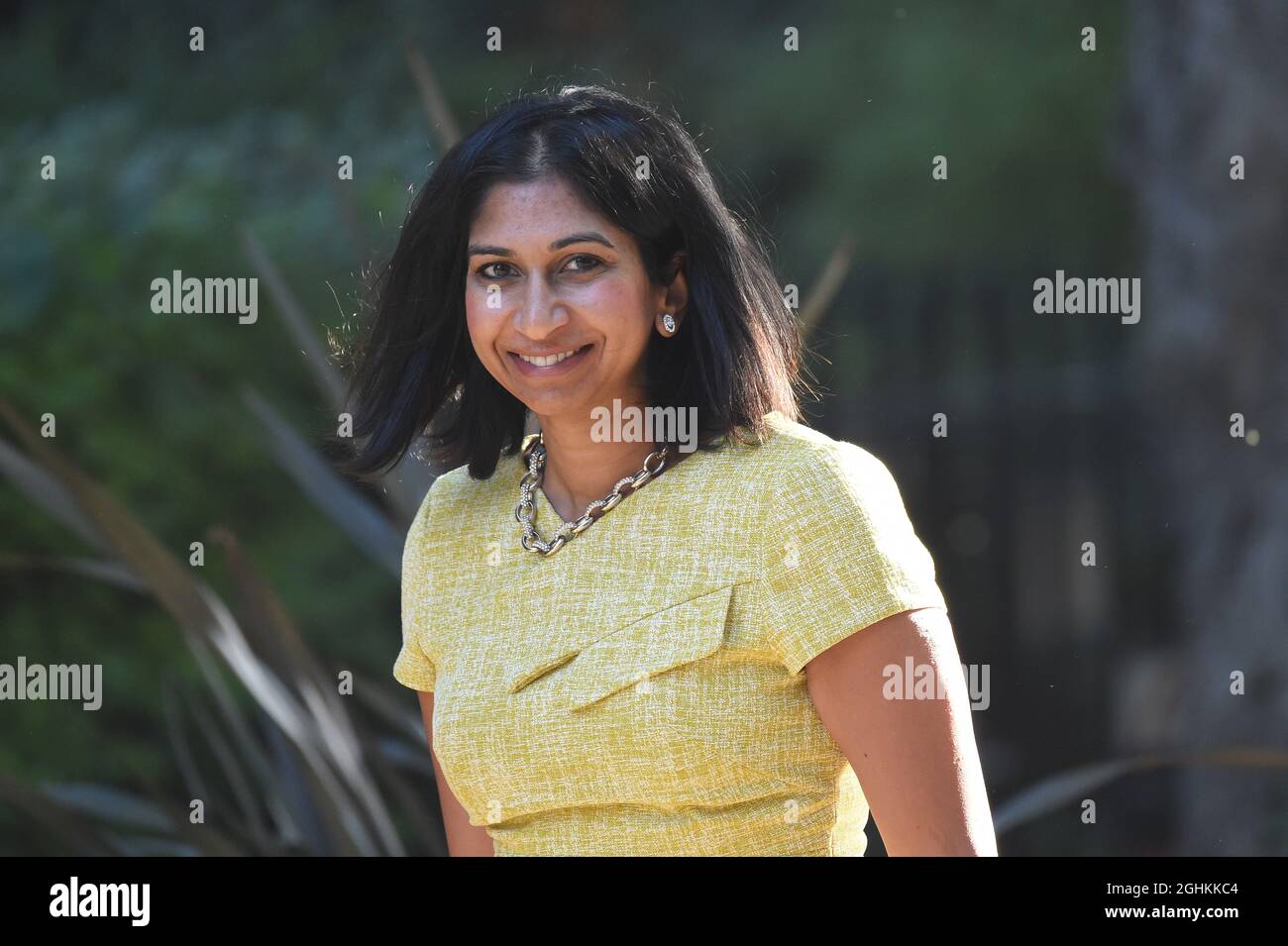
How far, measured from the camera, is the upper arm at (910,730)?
171cm

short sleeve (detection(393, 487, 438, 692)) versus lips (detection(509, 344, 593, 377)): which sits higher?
lips (detection(509, 344, 593, 377))

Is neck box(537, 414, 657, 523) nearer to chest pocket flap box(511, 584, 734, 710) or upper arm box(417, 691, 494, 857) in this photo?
chest pocket flap box(511, 584, 734, 710)

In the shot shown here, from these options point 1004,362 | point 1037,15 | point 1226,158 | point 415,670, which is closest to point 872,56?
point 1037,15

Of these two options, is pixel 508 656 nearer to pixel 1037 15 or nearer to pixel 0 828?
pixel 0 828

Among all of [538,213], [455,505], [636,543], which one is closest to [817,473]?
[636,543]

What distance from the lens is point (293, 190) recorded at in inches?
168

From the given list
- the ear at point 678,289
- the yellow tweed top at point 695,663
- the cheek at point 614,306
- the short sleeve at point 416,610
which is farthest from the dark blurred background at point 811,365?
the yellow tweed top at point 695,663

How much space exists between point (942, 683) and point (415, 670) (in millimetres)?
768

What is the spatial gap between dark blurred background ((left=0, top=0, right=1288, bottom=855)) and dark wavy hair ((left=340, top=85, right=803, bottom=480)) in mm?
295

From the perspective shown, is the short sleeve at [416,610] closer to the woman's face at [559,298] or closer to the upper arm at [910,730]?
the woman's face at [559,298]

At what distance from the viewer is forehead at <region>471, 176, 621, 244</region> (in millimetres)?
1892

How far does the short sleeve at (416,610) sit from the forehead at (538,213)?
43 centimetres

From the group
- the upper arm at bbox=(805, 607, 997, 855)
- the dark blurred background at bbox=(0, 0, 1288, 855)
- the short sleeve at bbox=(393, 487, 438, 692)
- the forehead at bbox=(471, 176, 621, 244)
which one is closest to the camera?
the upper arm at bbox=(805, 607, 997, 855)

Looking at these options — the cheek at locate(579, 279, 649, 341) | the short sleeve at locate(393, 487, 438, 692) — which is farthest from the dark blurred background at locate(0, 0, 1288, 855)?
the short sleeve at locate(393, 487, 438, 692)
